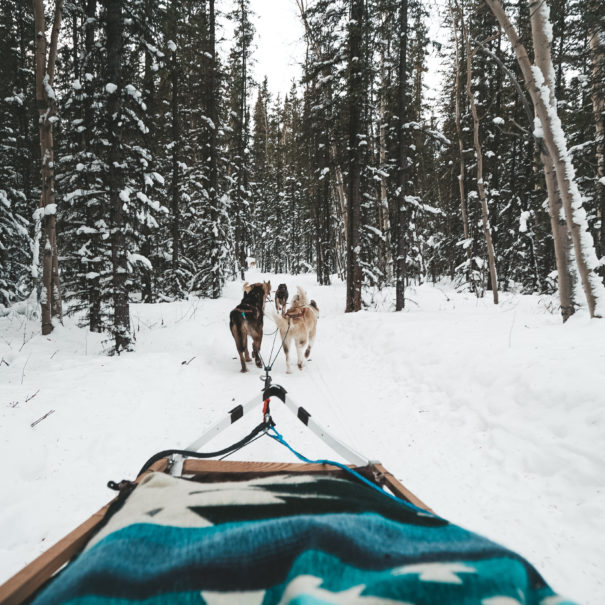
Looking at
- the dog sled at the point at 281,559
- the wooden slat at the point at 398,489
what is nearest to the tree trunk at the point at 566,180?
the wooden slat at the point at 398,489

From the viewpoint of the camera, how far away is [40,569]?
1.08 m

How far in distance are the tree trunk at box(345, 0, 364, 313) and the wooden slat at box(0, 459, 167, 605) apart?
1140 centimetres

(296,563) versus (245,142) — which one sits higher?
(245,142)

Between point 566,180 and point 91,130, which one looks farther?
point 91,130

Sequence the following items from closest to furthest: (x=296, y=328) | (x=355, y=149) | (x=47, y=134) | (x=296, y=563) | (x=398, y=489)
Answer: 1. (x=296, y=563)
2. (x=398, y=489)
3. (x=296, y=328)
4. (x=47, y=134)
5. (x=355, y=149)

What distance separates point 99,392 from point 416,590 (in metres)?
5.26

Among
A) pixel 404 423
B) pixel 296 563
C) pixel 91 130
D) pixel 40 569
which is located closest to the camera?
pixel 296 563

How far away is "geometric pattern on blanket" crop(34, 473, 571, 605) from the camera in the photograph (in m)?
0.76

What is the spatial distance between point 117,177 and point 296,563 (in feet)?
26.8

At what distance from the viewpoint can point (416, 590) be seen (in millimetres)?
751

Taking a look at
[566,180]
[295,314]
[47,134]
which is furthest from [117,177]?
[566,180]

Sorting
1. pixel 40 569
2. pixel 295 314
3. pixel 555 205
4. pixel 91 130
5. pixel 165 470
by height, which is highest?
pixel 91 130

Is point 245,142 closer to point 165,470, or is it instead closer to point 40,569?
point 165,470

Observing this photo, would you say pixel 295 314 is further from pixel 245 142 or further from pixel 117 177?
pixel 245 142
